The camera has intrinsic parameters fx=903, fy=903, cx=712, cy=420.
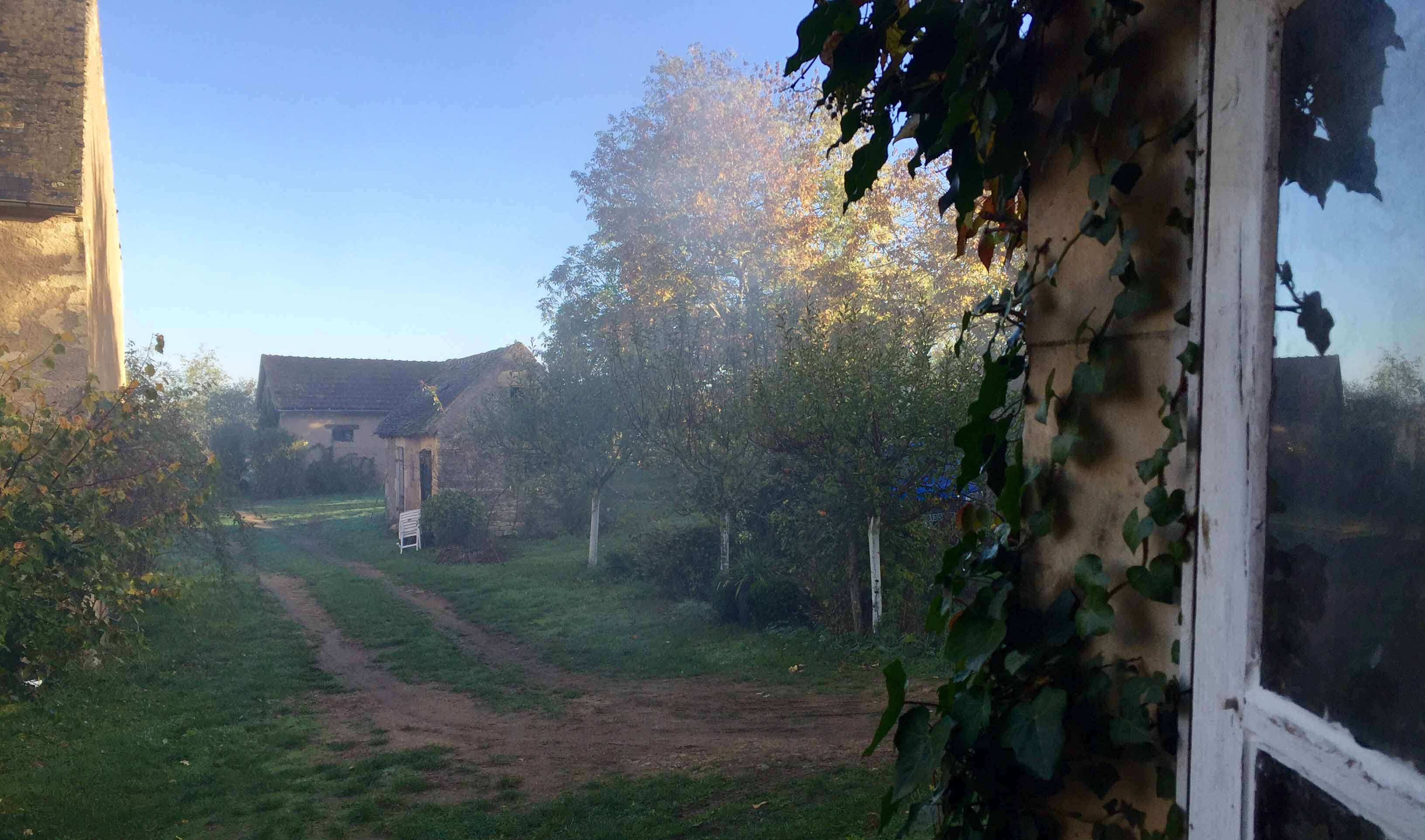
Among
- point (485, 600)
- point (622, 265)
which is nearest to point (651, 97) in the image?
point (622, 265)

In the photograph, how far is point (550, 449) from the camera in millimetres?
19328

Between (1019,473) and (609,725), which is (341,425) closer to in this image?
(609,725)

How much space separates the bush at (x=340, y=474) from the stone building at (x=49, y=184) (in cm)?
2486

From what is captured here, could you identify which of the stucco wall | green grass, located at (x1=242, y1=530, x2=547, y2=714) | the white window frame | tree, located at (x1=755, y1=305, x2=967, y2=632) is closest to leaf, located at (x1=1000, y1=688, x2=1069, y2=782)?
the white window frame

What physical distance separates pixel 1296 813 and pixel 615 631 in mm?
12402

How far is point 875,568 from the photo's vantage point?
11.6 meters

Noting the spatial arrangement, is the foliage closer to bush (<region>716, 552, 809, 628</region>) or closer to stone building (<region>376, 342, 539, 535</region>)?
bush (<region>716, 552, 809, 628</region>)

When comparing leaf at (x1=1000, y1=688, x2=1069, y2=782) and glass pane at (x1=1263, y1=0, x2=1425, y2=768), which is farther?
leaf at (x1=1000, y1=688, x2=1069, y2=782)

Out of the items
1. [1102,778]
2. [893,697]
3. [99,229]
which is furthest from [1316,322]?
[99,229]

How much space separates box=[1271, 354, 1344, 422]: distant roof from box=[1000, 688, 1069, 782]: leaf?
28.2 inches

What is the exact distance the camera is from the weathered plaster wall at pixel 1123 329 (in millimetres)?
1605

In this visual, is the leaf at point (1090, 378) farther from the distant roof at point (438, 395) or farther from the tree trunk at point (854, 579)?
the distant roof at point (438, 395)

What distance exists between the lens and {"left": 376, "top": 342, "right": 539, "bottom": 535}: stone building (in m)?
24.0

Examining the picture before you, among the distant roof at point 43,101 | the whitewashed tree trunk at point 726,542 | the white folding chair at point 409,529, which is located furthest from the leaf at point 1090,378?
the white folding chair at point 409,529
